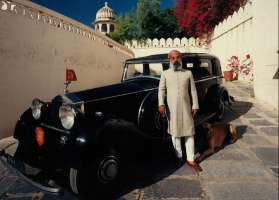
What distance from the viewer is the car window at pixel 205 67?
3.77 meters

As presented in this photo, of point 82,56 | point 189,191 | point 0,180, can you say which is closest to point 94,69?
point 82,56

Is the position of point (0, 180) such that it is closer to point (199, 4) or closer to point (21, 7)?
point (21, 7)

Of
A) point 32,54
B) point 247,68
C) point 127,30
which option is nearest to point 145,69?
point 32,54

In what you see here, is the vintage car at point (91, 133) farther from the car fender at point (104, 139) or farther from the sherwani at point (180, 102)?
the sherwani at point (180, 102)

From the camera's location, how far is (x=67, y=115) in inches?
82.4

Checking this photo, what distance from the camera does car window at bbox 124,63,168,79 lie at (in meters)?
3.16

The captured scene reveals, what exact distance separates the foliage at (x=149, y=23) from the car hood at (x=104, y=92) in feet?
58.0

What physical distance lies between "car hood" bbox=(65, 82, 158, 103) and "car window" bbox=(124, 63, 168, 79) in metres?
0.32

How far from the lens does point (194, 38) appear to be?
17.0 m

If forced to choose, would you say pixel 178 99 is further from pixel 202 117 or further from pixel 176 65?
pixel 202 117

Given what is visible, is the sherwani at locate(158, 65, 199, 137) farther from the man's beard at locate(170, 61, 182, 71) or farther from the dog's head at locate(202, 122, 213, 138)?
the dog's head at locate(202, 122, 213, 138)

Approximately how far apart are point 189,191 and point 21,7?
17.2 ft

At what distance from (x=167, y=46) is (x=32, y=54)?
13.9m

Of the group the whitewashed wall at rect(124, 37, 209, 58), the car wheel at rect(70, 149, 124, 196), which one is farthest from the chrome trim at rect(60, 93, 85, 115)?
the whitewashed wall at rect(124, 37, 209, 58)
